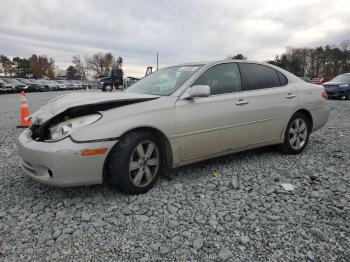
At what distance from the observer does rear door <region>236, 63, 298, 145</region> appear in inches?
151

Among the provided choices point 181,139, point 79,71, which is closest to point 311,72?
point 79,71

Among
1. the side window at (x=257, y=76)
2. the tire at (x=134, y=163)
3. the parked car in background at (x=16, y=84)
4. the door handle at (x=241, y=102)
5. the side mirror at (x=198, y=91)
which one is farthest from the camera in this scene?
the parked car in background at (x=16, y=84)

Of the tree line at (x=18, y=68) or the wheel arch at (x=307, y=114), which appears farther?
the tree line at (x=18, y=68)

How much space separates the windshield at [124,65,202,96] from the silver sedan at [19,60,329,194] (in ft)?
0.06

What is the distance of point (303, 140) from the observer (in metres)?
4.55

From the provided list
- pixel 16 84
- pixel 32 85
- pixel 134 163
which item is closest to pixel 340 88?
pixel 134 163

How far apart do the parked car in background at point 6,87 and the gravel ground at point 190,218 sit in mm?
24850

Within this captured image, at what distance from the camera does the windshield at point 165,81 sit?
11.4 ft

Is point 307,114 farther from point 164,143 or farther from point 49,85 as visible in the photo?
point 49,85

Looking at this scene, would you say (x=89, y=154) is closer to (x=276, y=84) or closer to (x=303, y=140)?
(x=276, y=84)

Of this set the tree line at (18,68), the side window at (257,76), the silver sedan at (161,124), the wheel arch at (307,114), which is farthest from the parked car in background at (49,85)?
the tree line at (18,68)

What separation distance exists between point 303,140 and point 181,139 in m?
2.34

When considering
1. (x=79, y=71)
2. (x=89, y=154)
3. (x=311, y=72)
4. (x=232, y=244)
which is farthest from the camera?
(x=79, y=71)

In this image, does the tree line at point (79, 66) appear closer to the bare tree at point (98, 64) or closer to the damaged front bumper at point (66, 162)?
the bare tree at point (98, 64)
